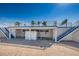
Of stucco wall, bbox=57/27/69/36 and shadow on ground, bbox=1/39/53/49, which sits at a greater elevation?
stucco wall, bbox=57/27/69/36

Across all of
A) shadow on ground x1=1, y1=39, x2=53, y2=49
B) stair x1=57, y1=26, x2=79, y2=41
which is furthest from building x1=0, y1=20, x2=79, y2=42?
shadow on ground x1=1, y1=39, x2=53, y2=49

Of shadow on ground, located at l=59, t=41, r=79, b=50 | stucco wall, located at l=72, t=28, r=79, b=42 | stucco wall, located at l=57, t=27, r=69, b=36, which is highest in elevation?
stucco wall, located at l=57, t=27, r=69, b=36

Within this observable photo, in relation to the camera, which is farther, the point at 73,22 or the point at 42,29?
the point at 42,29

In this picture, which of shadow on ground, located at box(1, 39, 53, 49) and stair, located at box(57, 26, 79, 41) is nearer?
shadow on ground, located at box(1, 39, 53, 49)

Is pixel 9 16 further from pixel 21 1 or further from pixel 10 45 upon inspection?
pixel 10 45

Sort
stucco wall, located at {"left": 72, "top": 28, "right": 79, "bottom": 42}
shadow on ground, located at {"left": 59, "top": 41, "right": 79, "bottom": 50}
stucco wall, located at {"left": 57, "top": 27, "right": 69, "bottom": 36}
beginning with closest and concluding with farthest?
shadow on ground, located at {"left": 59, "top": 41, "right": 79, "bottom": 50}, stucco wall, located at {"left": 72, "top": 28, "right": 79, "bottom": 42}, stucco wall, located at {"left": 57, "top": 27, "right": 69, "bottom": 36}

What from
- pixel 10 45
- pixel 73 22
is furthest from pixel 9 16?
pixel 73 22

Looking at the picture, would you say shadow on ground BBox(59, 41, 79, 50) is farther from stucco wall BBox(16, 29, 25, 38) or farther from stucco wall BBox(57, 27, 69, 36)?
stucco wall BBox(16, 29, 25, 38)

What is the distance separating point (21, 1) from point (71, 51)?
69.6 inches

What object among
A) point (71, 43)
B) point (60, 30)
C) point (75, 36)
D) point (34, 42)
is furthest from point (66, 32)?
point (34, 42)

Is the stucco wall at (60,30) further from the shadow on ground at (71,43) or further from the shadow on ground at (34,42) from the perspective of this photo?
the shadow on ground at (34,42)

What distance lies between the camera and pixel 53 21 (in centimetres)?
399

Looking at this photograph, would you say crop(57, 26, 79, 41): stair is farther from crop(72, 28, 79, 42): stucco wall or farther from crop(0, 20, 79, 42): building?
crop(72, 28, 79, 42): stucco wall

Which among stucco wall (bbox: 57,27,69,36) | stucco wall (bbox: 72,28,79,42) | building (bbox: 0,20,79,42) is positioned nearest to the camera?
stucco wall (bbox: 72,28,79,42)
